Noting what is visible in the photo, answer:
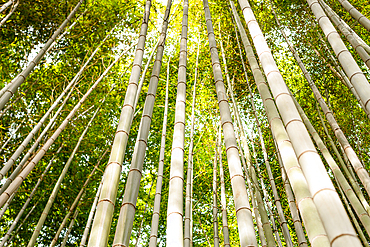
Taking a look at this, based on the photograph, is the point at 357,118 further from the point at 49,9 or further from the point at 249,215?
the point at 49,9

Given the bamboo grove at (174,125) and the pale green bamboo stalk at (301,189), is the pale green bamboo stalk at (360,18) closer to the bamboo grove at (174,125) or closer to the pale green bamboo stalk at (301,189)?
the bamboo grove at (174,125)

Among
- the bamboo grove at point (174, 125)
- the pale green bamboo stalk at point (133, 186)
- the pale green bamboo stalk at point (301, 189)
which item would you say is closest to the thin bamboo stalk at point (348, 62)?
the bamboo grove at point (174, 125)

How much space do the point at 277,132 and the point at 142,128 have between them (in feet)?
2.75

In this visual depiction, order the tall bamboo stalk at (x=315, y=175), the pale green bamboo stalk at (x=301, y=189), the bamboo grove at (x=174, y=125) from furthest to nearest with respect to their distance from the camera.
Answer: the bamboo grove at (x=174, y=125) < the pale green bamboo stalk at (x=301, y=189) < the tall bamboo stalk at (x=315, y=175)

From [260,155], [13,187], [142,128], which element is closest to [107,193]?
[142,128]

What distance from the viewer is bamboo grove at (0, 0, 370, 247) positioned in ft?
4.63

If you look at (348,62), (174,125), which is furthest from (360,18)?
(174,125)

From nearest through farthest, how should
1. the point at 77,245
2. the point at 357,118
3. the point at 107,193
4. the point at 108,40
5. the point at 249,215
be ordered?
the point at 107,193 → the point at 249,215 → the point at 77,245 → the point at 108,40 → the point at 357,118

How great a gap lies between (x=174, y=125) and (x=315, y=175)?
2.92ft

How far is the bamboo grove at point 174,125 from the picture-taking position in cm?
141

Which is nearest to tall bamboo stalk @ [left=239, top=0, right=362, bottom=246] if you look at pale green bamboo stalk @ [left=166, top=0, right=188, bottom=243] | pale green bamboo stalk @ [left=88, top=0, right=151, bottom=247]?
pale green bamboo stalk @ [left=166, top=0, right=188, bottom=243]

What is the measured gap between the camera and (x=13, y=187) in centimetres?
259

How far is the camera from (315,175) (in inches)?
36.4

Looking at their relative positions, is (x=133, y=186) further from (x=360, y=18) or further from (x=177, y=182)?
(x=360, y=18)
